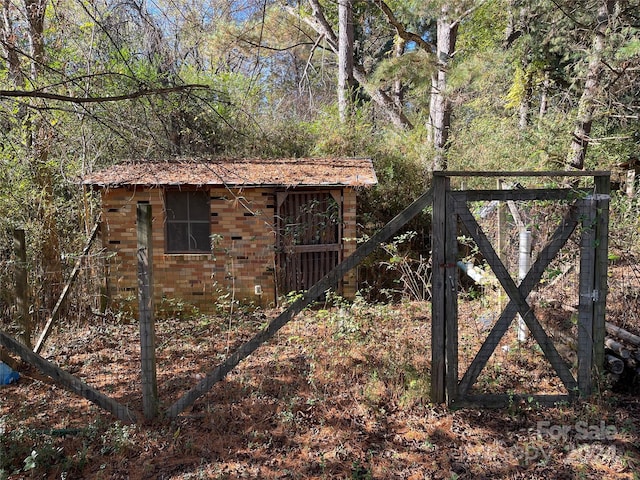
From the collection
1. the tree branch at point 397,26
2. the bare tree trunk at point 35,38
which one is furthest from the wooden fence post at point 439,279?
the tree branch at point 397,26

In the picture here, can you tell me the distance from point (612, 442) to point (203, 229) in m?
7.40

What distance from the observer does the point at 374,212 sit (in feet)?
36.3

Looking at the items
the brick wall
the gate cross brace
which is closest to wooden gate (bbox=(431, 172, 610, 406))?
the gate cross brace

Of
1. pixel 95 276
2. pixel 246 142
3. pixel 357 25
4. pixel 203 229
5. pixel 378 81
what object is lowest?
pixel 95 276

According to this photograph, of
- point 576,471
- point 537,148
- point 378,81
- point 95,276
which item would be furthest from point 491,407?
point 378,81

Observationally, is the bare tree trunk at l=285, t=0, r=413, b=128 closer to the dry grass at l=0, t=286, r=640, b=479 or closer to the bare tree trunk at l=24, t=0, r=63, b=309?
the bare tree trunk at l=24, t=0, r=63, b=309

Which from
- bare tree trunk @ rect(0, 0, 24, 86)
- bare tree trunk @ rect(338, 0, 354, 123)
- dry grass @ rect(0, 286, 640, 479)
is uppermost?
bare tree trunk @ rect(338, 0, 354, 123)

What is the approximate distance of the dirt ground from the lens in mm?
3146

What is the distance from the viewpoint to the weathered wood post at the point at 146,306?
3.33 meters

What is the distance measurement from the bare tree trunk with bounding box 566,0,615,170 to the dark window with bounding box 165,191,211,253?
735cm

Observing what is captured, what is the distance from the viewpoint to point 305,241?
884 centimetres

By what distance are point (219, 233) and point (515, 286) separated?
619 cm

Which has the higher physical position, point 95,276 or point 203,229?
point 203,229

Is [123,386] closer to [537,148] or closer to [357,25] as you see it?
[537,148]
